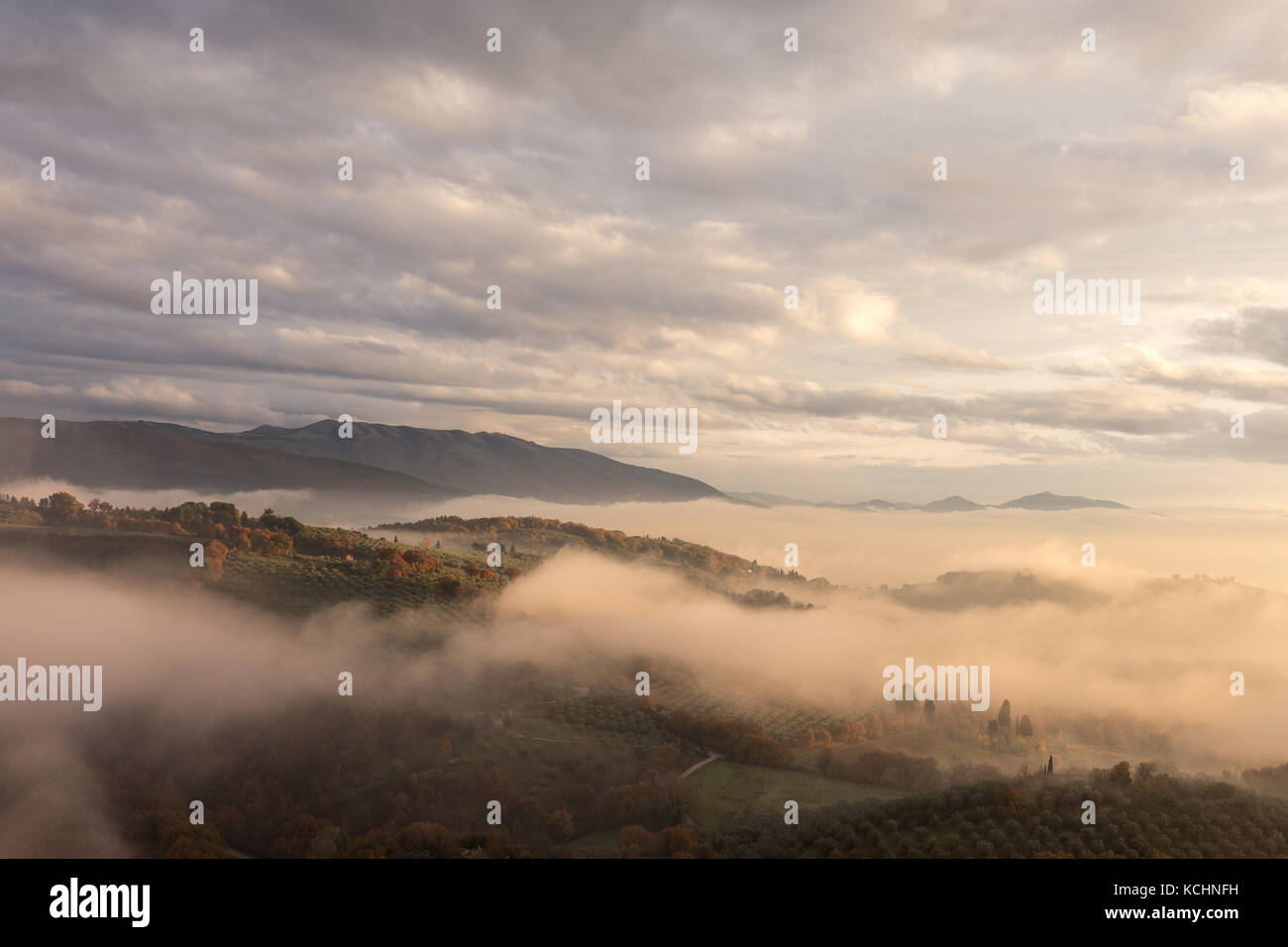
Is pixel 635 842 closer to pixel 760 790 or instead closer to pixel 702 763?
pixel 760 790

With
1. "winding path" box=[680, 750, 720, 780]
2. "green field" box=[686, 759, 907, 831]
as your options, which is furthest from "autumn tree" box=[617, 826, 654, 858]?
"winding path" box=[680, 750, 720, 780]

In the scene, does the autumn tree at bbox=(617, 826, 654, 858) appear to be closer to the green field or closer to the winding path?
the green field

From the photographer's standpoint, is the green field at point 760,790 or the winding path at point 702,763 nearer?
the green field at point 760,790

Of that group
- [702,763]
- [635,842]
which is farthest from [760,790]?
[635,842]

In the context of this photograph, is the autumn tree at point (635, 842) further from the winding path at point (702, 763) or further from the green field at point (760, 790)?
the winding path at point (702, 763)

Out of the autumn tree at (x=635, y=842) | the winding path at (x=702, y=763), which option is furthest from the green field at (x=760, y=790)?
the autumn tree at (x=635, y=842)

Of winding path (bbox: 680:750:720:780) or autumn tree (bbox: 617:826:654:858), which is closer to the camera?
autumn tree (bbox: 617:826:654:858)

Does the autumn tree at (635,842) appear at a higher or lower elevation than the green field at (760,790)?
higher
